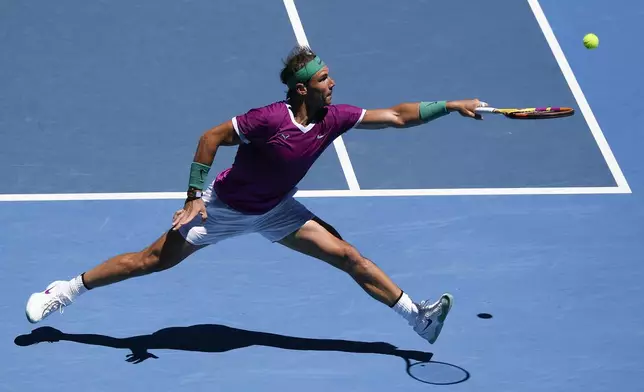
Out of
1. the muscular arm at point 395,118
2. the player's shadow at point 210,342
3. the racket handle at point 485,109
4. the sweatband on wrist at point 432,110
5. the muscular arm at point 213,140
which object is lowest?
the player's shadow at point 210,342

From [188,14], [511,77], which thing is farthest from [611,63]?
[188,14]

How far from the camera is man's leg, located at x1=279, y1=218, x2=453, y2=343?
8.36 metres

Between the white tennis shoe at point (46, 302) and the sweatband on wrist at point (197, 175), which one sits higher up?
the sweatband on wrist at point (197, 175)

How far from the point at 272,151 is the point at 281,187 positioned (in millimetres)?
296

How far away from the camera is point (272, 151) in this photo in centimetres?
812

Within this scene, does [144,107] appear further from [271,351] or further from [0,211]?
[271,351]

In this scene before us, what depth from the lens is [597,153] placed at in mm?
11609

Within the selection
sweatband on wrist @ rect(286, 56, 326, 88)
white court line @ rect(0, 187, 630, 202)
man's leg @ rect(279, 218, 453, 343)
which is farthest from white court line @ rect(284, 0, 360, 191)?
sweatband on wrist @ rect(286, 56, 326, 88)

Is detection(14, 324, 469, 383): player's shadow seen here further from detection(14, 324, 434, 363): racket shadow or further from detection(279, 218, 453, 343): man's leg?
Result: detection(279, 218, 453, 343): man's leg

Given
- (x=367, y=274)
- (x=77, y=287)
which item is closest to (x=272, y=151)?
(x=367, y=274)

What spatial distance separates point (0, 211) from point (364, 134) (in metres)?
3.41

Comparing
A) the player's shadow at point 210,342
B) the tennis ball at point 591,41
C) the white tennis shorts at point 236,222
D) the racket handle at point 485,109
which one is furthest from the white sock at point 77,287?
the tennis ball at point 591,41

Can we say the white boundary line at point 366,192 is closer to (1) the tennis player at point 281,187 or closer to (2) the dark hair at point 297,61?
(1) the tennis player at point 281,187

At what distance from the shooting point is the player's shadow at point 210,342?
28.4ft
